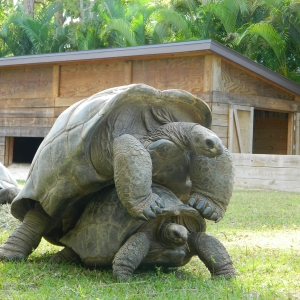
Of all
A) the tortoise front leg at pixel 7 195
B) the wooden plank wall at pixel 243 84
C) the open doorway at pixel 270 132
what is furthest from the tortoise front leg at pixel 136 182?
the open doorway at pixel 270 132

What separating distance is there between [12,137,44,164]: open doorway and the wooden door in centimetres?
785

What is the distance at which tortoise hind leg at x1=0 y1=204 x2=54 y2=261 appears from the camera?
399 cm

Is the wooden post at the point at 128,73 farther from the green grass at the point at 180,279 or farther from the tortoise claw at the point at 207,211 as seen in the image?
the tortoise claw at the point at 207,211

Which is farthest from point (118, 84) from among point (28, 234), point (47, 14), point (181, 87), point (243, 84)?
point (47, 14)

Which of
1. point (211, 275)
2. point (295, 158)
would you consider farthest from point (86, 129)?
point (295, 158)

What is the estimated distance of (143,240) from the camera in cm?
341

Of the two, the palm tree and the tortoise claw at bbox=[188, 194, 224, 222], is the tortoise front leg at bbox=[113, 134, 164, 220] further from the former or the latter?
the palm tree

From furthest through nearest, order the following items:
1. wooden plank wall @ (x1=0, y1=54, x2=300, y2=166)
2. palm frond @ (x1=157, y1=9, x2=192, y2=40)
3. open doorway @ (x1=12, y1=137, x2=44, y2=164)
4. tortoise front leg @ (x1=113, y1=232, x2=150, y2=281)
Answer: palm frond @ (x1=157, y1=9, x2=192, y2=40)
open doorway @ (x1=12, y1=137, x2=44, y2=164)
wooden plank wall @ (x1=0, y1=54, x2=300, y2=166)
tortoise front leg @ (x1=113, y1=232, x2=150, y2=281)

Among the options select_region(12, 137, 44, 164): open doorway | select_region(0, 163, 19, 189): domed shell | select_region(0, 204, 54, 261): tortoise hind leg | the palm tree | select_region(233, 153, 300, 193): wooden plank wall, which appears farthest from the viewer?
the palm tree

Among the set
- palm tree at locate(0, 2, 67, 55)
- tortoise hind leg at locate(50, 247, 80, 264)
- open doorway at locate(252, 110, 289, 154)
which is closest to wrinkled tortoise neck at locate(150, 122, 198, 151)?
tortoise hind leg at locate(50, 247, 80, 264)

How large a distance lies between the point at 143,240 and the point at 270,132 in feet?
51.3

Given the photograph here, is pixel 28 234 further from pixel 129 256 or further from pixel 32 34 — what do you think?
pixel 32 34

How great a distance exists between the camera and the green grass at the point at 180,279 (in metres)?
2.99

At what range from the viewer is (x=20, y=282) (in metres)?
3.23
